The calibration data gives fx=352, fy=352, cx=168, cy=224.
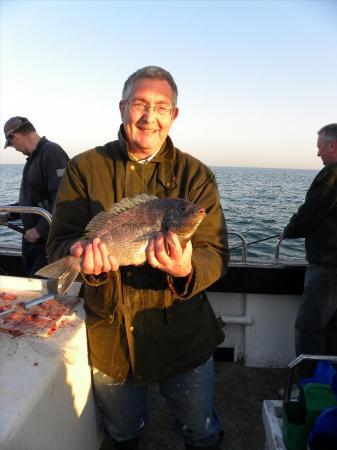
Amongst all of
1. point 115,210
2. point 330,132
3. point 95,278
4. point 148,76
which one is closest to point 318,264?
point 330,132

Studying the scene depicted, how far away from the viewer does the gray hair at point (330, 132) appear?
481cm

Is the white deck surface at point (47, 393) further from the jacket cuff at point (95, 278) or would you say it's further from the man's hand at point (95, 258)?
the man's hand at point (95, 258)

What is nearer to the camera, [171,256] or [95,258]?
[171,256]

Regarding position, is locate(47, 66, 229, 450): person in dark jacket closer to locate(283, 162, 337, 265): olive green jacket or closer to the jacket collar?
the jacket collar

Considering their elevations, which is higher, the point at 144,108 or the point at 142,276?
the point at 144,108

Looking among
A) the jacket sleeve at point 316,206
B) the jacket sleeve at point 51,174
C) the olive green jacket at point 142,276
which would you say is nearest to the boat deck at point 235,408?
the olive green jacket at point 142,276

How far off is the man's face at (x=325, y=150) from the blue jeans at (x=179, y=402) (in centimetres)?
341

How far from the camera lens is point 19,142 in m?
5.50

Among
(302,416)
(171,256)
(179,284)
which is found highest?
(171,256)

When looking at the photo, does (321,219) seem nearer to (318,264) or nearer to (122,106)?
(318,264)

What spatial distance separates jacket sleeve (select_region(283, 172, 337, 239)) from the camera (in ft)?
14.5

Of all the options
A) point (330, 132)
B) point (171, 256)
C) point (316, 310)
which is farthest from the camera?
point (330, 132)

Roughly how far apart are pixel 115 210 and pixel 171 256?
24.6 inches

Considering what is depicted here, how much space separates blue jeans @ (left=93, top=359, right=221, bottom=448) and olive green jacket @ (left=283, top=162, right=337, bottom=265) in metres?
2.34
